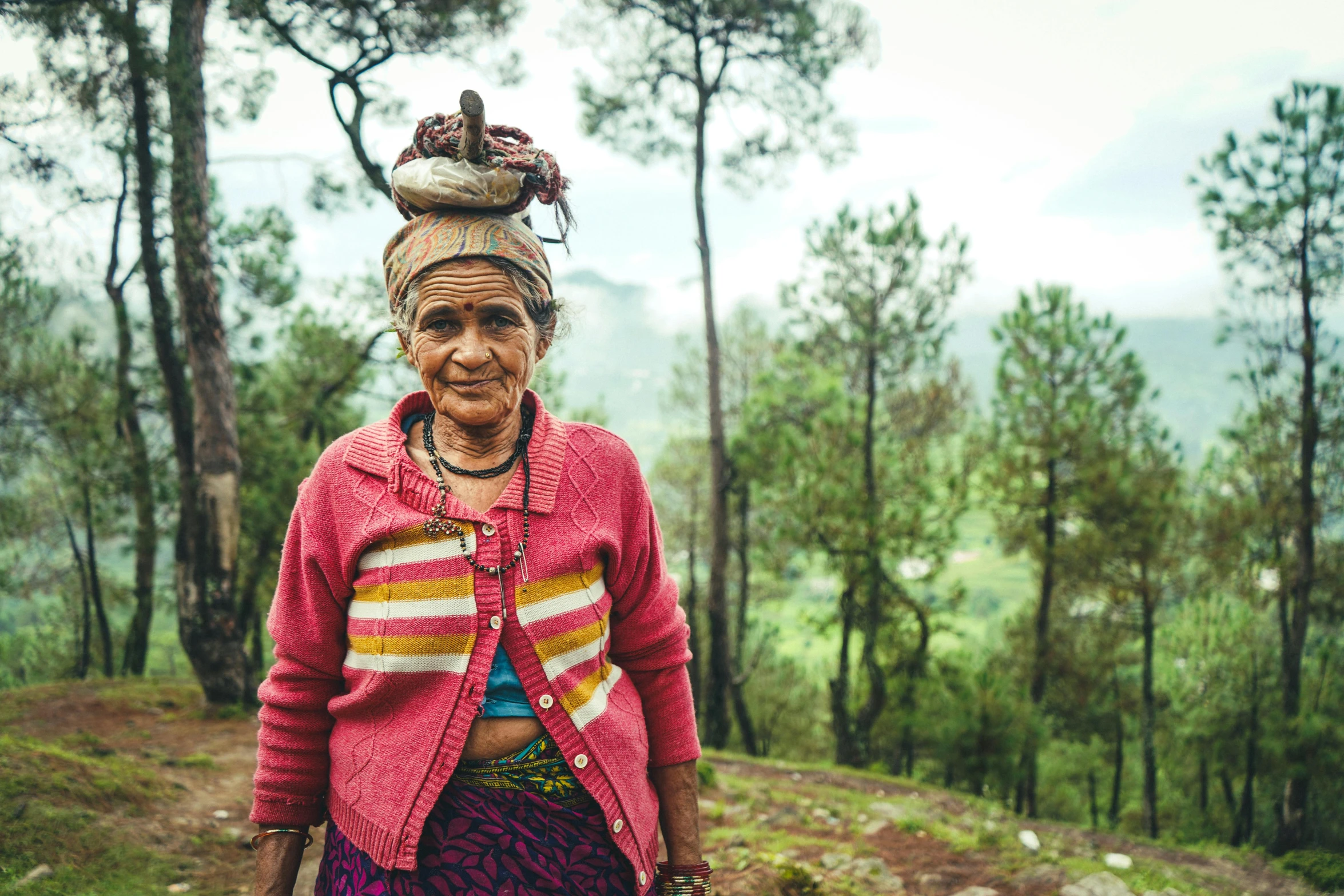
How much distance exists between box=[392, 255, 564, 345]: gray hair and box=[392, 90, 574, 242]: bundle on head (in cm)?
13

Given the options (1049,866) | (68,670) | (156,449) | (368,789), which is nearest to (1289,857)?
(1049,866)

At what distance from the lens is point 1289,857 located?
10.4 meters

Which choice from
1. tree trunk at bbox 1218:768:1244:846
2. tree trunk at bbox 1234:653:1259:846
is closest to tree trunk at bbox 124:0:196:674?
tree trunk at bbox 1234:653:1259:846

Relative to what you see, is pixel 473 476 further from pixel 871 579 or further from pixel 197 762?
pixel 871 579

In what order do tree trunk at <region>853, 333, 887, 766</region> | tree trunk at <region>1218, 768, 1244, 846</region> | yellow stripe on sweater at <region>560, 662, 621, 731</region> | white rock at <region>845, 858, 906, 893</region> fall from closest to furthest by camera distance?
yellow stripe on sweater at <region>560, 662, 621, 731</region>
white rock at <region>845, 858, 906, 893</region>
tree trunk at <region>853, 333, 887, 766</region>
tree trunk at <region>1218, 768, 1244, 846</region>

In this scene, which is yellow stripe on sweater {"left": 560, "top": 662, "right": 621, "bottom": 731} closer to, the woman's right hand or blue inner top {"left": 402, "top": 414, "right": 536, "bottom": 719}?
blue inner top {"left": 402, "top": 414, "right": 536, "bottom": 719}

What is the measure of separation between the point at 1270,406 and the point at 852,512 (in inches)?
289

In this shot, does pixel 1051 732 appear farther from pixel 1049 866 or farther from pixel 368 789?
pixel 368 789

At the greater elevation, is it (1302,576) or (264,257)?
(264,257)

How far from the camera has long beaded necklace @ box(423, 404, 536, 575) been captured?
1.48 m

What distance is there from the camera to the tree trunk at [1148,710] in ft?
46.6

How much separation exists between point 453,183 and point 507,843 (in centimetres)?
130

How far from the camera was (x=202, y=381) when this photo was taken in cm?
705

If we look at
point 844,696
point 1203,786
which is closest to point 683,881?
point 844,696
